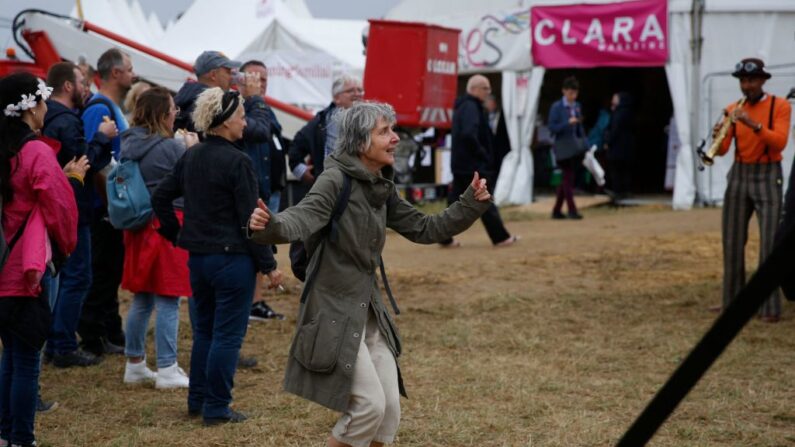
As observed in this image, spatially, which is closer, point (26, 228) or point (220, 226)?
point (26, 228)

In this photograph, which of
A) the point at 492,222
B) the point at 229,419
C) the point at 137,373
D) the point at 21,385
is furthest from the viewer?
the point at 492,222

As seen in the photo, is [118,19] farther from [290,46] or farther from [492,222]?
[492,222]

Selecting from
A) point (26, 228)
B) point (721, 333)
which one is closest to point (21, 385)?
point (26, 228)

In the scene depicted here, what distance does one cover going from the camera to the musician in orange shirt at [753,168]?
25.9 ft

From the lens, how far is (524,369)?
6848 millimetres

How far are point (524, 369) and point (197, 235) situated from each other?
2627 mm

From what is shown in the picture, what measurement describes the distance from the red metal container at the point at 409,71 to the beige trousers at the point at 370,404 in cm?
1093

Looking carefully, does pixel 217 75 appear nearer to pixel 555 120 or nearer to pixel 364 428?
pixel 364 428

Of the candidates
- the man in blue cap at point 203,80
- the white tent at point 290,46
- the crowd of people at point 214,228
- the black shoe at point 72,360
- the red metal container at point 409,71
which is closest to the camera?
the crowd of people at point 214,228

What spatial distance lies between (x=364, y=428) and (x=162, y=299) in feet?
8.02

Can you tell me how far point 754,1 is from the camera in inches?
607

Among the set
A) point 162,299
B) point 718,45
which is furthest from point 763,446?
point 718,45

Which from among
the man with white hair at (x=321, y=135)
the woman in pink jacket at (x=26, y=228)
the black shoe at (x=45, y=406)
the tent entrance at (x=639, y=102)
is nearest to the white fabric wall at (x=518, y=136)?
the tent entrance at (x=639, y=102)

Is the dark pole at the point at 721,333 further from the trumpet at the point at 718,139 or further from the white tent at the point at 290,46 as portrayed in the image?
the white tent at the point at 290,46
